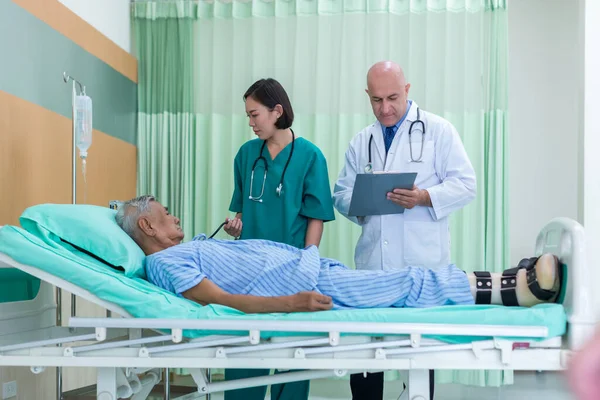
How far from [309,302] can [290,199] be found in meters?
0.83

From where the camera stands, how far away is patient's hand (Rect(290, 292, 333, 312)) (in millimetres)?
1786

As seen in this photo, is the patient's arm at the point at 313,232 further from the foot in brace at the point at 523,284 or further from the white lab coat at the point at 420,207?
the foot in brace at the point at 523,284

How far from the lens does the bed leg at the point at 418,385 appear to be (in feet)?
5.52

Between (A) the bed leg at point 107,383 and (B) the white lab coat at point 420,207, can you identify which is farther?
(B) the white lab coat at point 420,207

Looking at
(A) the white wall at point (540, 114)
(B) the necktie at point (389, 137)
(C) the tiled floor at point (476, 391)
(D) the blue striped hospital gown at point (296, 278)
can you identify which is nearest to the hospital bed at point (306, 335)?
(D) the blue striped hospital gown at point (296, 278)

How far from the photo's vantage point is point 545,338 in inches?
64.7

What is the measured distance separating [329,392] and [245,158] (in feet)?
5.63

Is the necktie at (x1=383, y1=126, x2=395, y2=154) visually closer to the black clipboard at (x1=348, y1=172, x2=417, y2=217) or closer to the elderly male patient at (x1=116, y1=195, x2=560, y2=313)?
the black clipboard at (x1=348, y1=172, x2=417, y2=217)

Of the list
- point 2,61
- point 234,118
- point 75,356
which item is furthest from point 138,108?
point 75,356

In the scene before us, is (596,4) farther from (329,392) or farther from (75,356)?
(75,356)

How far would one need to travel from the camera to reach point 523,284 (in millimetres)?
1876

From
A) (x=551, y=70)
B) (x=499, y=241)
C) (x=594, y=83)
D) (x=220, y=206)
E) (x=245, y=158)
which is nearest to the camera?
(x=245, y=158)

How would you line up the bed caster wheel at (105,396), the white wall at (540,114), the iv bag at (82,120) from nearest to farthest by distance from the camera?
the bed caster wheel at (105,396) < the iv bag at (82,120) < the white wall at (540,114)

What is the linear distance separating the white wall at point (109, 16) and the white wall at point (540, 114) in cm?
238
